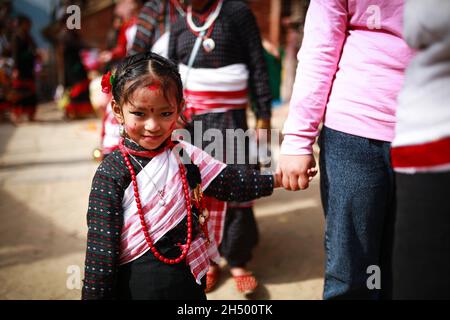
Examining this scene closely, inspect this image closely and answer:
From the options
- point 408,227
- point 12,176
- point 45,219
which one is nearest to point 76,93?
point 12,176

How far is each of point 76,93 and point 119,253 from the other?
844cm

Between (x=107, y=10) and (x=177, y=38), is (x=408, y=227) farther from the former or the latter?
(x=107, y=10)

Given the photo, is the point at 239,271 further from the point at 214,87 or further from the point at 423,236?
the point at 423,236

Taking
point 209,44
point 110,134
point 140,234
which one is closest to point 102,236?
point 140,234

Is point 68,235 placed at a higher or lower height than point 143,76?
lower

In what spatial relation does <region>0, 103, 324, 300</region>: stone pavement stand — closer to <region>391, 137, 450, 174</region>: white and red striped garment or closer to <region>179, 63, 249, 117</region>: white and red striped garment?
<region>179, 63, 249, 117</region>: white and red striped garment

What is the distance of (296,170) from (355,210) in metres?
0.25

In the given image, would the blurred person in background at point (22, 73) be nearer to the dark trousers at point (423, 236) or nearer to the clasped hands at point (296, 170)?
the clasped hands at point (296, 170)

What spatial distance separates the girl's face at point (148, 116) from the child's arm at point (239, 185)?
302 mm

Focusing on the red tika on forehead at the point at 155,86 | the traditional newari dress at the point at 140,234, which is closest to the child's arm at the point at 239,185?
the traditional newari dress at the point at 140,234

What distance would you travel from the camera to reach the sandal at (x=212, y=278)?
2.45 meters

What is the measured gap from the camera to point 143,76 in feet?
4.66

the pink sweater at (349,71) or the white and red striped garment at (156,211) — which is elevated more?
the pink sweater at (349,71)

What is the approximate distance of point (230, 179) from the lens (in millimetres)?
1633
